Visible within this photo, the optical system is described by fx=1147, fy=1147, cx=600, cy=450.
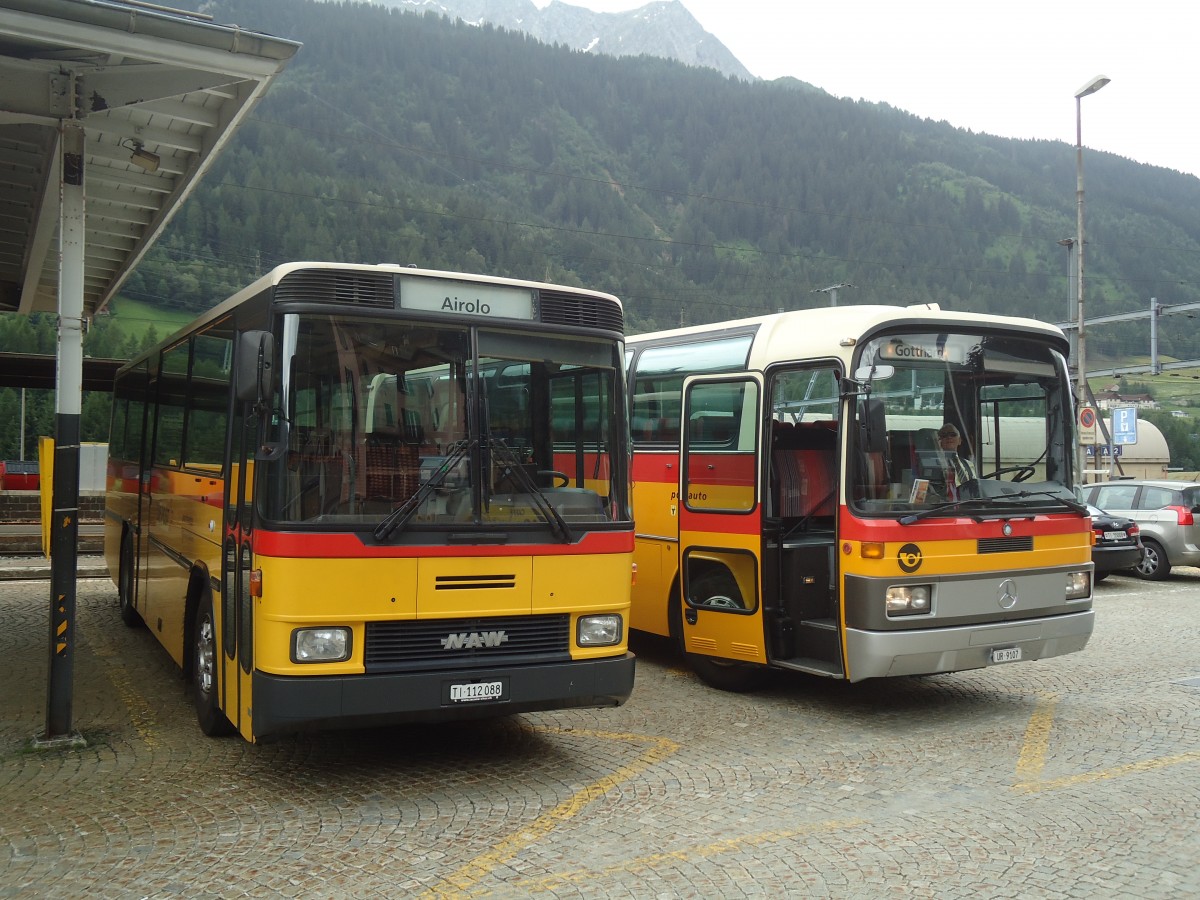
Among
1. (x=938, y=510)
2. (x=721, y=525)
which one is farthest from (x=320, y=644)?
(x=938, y=510)

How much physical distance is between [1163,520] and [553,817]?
54.5 feet

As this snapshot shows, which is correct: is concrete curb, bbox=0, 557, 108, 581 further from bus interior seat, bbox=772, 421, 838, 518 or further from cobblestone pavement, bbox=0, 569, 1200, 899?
bus interior seat, bbox=772, 421, 838, 518

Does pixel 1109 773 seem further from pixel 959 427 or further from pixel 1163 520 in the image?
pixel 1163 520

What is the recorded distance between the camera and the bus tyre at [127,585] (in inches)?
464

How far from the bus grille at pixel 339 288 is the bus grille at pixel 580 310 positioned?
38.8 inches

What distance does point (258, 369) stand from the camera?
6.18 m

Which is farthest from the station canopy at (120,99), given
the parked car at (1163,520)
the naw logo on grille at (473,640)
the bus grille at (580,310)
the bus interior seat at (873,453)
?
the parked car at (1163,520)

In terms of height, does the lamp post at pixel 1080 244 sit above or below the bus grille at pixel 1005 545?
above

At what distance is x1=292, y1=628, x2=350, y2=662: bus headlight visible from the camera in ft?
20.0

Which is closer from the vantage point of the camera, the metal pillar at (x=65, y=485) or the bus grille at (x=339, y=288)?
the bus grille at (x=339, y=288)

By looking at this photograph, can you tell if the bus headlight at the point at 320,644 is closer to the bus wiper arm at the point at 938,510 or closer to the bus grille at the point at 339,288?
the bus grille at the point at 339,288

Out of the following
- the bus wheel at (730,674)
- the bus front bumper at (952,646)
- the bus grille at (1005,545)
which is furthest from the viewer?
the bus wheel at (730,674)

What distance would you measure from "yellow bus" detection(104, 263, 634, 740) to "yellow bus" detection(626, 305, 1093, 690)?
2040 mm

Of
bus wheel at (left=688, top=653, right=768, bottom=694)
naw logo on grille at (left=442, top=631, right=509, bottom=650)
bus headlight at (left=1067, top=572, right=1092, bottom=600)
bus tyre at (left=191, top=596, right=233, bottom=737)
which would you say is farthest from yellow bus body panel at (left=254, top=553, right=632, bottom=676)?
bus headlight at (left=1067, top=572, right=1092, bottom=600)
